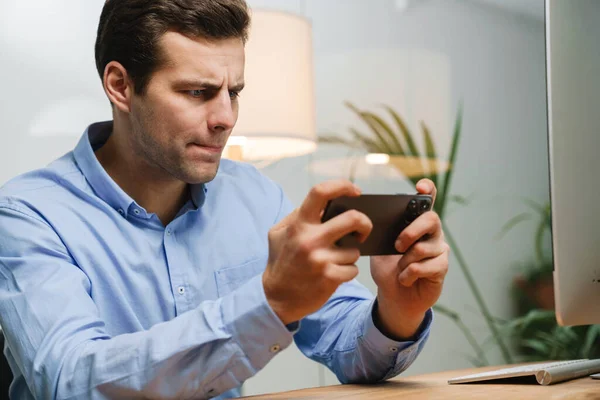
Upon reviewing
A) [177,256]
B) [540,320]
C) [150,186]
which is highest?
[150,186]

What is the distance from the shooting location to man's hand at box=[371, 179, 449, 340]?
0.92 metres

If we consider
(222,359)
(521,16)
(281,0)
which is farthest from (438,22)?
(222,359)

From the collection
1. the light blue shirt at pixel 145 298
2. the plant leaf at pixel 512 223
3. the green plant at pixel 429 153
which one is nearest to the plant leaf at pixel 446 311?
the green plant at pixel 429 153

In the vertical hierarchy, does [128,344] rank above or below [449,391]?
above

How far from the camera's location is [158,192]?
137 cm

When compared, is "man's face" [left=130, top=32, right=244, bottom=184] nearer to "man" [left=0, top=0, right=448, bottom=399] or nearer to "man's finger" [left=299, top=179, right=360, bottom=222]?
"man" [left=0, top=0, right=448, bottom=399]

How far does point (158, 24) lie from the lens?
1.35 m

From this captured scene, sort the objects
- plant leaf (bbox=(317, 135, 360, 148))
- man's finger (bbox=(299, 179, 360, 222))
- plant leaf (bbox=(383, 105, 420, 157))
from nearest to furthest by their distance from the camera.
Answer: man's finger (bbox=(299, 179, 360, 222)) → plant leaf (bbox=(317, 135, 360, 148)) → plant leaf (bbox=(383, 105, 420, 157))

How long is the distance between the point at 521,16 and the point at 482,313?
1.38 m

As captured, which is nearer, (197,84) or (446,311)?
(197,84)

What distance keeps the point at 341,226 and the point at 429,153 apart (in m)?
2.31

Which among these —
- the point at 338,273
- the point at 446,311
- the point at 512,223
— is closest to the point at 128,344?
the point at 338,273

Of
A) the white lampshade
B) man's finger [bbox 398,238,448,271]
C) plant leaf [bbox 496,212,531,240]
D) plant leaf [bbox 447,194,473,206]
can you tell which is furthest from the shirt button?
plant leaf [bbox 496,212,531,240]

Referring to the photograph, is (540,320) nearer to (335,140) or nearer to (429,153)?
(429,153)
